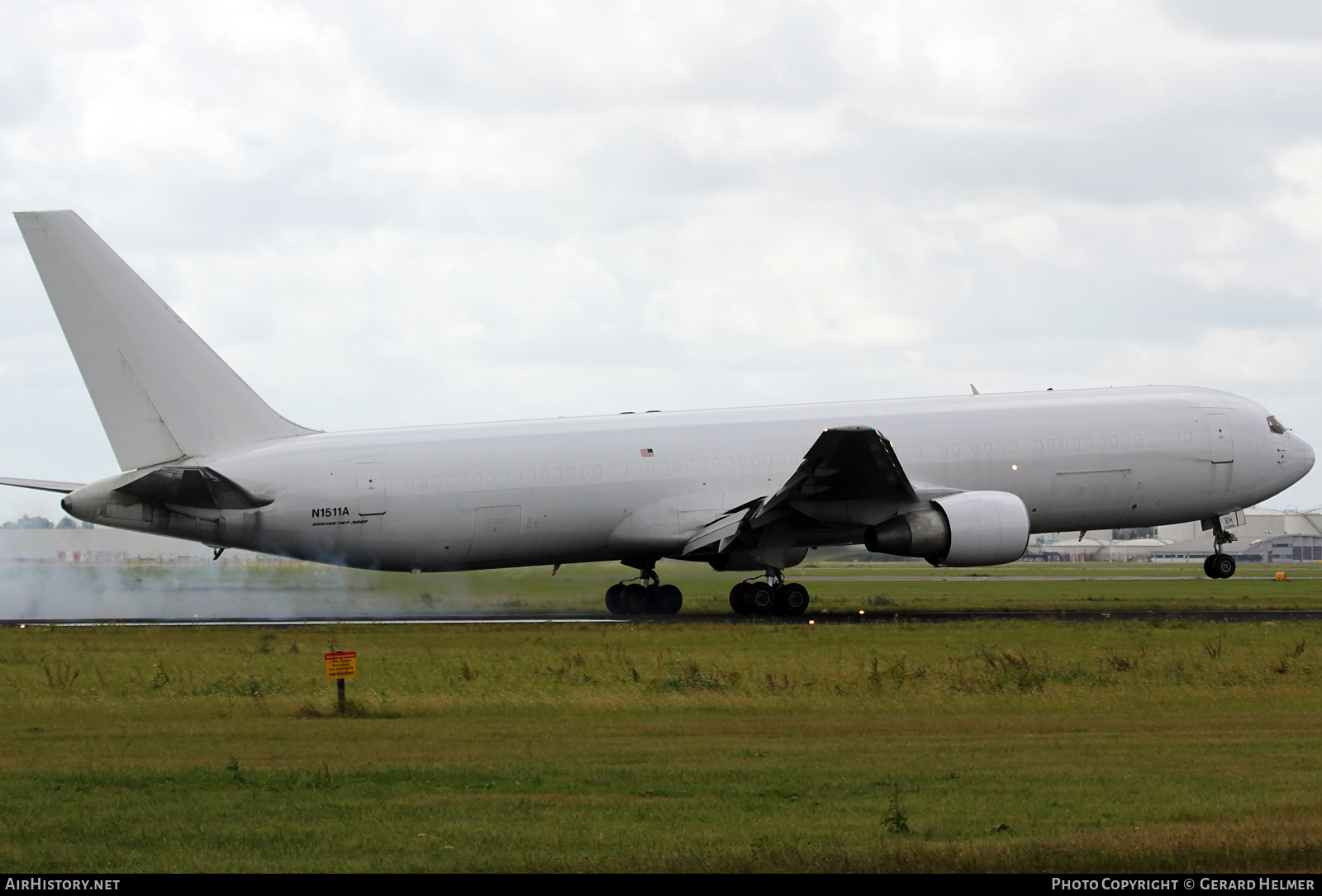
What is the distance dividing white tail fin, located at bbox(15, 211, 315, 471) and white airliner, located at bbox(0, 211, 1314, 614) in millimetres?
40

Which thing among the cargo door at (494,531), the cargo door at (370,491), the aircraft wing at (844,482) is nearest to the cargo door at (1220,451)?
the aircraft wing at (844,482)

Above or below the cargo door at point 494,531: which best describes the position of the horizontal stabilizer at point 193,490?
above

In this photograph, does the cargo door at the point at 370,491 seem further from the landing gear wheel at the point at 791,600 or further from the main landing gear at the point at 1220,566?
the main landing gear at the point at 1220,566

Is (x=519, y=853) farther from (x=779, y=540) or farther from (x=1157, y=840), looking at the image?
(x=779, y=540)

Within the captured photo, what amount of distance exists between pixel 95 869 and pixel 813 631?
70.5 feet

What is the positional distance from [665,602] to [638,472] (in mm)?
3893

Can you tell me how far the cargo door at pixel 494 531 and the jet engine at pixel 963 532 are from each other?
8.36 meters

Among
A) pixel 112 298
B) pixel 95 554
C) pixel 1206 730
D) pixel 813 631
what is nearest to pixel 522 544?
pixel 813 631

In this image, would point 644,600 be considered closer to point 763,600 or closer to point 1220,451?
point 763,600

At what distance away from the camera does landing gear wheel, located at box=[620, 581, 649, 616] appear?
1513 inches

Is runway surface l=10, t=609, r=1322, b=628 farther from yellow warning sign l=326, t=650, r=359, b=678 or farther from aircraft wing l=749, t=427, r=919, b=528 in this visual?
yellow warning sign l=326, t=650, r=359, b=678

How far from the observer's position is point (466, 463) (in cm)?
3522

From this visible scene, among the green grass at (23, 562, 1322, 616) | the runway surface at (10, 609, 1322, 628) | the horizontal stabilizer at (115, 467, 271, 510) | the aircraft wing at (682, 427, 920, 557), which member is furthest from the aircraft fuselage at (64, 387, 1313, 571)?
the green grass at (23, 562, 1322, 616)

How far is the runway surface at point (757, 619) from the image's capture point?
1359 inches
